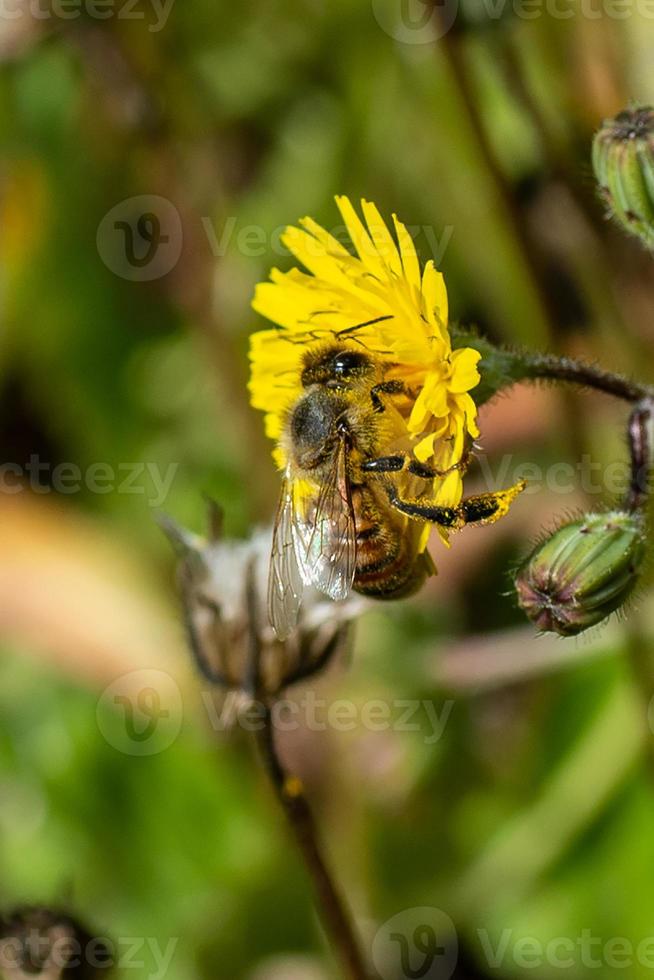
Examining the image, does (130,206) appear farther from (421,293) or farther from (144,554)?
(421,293)


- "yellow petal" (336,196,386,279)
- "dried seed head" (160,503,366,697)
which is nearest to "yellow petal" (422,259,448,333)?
"yellow petal" (336,196,386,279)

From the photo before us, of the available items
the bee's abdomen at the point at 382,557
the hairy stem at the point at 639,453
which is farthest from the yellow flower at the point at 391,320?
the hairy stem at the point at 639,453

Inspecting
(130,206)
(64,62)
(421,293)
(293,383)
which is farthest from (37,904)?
(64,62)

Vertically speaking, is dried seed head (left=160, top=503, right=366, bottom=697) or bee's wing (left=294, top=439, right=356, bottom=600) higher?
bee's wing (left=294, top=439, right=356, bottom=600)

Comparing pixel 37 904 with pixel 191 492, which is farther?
pixel 191 492

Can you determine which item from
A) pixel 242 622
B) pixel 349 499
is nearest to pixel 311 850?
pixel 242 622

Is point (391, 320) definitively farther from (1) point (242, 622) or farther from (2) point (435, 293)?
(1) point (242, 622)

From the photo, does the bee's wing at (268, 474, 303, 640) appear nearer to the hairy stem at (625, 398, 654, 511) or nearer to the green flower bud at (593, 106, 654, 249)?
the hairy stem at (625, 398, 654, 511)
